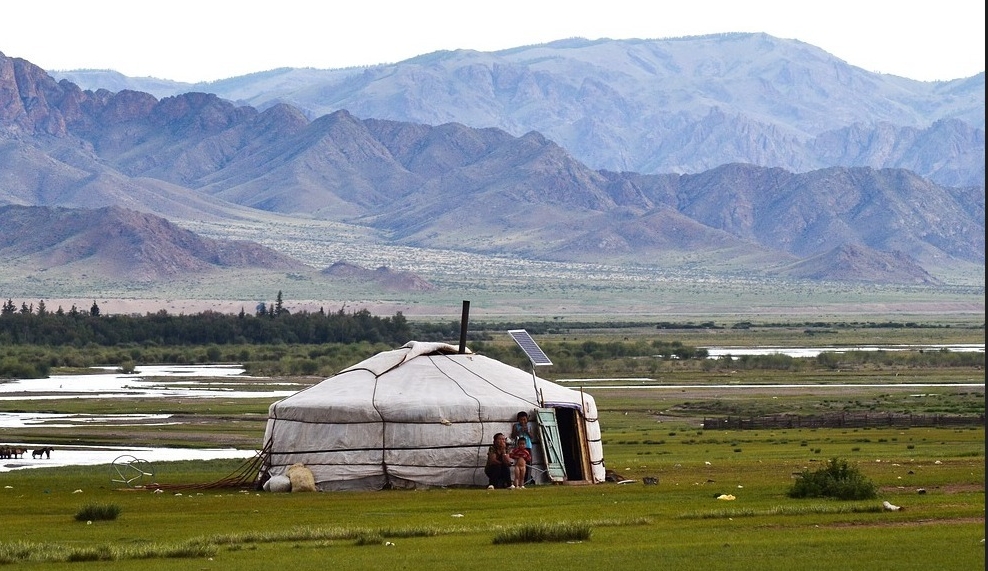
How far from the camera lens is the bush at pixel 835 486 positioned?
2431 cm

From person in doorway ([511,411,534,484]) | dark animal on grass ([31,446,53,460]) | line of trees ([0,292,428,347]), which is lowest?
dark animal on grass ([31,446,53,460])

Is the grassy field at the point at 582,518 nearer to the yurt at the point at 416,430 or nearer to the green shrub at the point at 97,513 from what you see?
the green shrub at the point at 97,513

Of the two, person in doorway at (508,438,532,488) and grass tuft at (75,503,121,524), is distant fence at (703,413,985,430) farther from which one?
grass tuft at (75,503,121,524)

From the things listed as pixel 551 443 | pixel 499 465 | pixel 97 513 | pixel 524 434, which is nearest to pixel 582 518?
pixel 499 465

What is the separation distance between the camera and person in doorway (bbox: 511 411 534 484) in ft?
96.6

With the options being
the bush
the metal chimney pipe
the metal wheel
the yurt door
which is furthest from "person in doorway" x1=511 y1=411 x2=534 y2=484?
the metal wheel

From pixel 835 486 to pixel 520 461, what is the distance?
6232 millimetres

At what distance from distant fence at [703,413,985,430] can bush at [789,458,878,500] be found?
2468 cm

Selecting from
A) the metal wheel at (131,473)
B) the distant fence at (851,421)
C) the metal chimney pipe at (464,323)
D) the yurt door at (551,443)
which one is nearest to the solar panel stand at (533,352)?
the yurt door at (551,443)

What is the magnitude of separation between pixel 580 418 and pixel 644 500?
5.17 meters

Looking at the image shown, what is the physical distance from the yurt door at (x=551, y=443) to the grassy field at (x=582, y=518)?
90 centimetres

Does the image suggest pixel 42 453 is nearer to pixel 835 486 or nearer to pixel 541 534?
pixel 835 486

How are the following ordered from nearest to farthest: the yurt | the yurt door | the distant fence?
the yurt < the yurt door < the distant fence

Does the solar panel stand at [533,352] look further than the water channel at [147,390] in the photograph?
No
